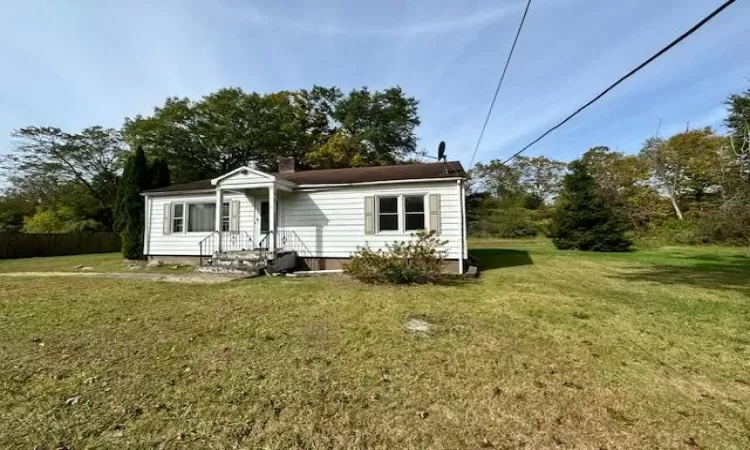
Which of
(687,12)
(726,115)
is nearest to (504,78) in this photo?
(687,12)

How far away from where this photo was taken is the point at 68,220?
2800 cm

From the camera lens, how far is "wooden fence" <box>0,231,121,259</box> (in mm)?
19109

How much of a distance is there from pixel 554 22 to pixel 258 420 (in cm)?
837

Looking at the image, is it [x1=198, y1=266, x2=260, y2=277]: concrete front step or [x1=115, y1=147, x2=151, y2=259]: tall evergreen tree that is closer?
[x1=198, y1=266, x2=260, y2=277]: concrete front step

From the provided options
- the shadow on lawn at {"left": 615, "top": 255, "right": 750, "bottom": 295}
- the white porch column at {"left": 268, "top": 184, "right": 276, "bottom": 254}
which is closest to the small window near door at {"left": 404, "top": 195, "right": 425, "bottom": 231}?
the white porch column at {"left": 268, "top": 184, "right": 276, "bottom": 254}

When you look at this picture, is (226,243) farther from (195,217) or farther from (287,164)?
(287,164)

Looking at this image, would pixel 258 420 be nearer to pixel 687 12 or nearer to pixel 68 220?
pixel 687 12

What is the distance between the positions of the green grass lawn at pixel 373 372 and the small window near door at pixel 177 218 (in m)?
6.59

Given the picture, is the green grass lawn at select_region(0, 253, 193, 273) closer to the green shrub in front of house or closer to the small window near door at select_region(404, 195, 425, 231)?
the green shrub in front of house

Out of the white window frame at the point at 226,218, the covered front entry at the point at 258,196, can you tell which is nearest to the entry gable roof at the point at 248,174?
the covered front entry at the point at 258,196

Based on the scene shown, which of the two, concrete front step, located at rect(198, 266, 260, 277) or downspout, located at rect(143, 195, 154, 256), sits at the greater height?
downspout, located at rect(143, 195, 154, 256)

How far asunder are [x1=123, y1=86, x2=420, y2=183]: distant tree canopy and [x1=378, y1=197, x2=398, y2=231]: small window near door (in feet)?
63.7

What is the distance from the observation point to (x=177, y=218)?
13188mm

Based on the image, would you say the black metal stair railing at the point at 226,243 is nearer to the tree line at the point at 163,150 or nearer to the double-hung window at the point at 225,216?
the double-hung window at the point at 225,216
